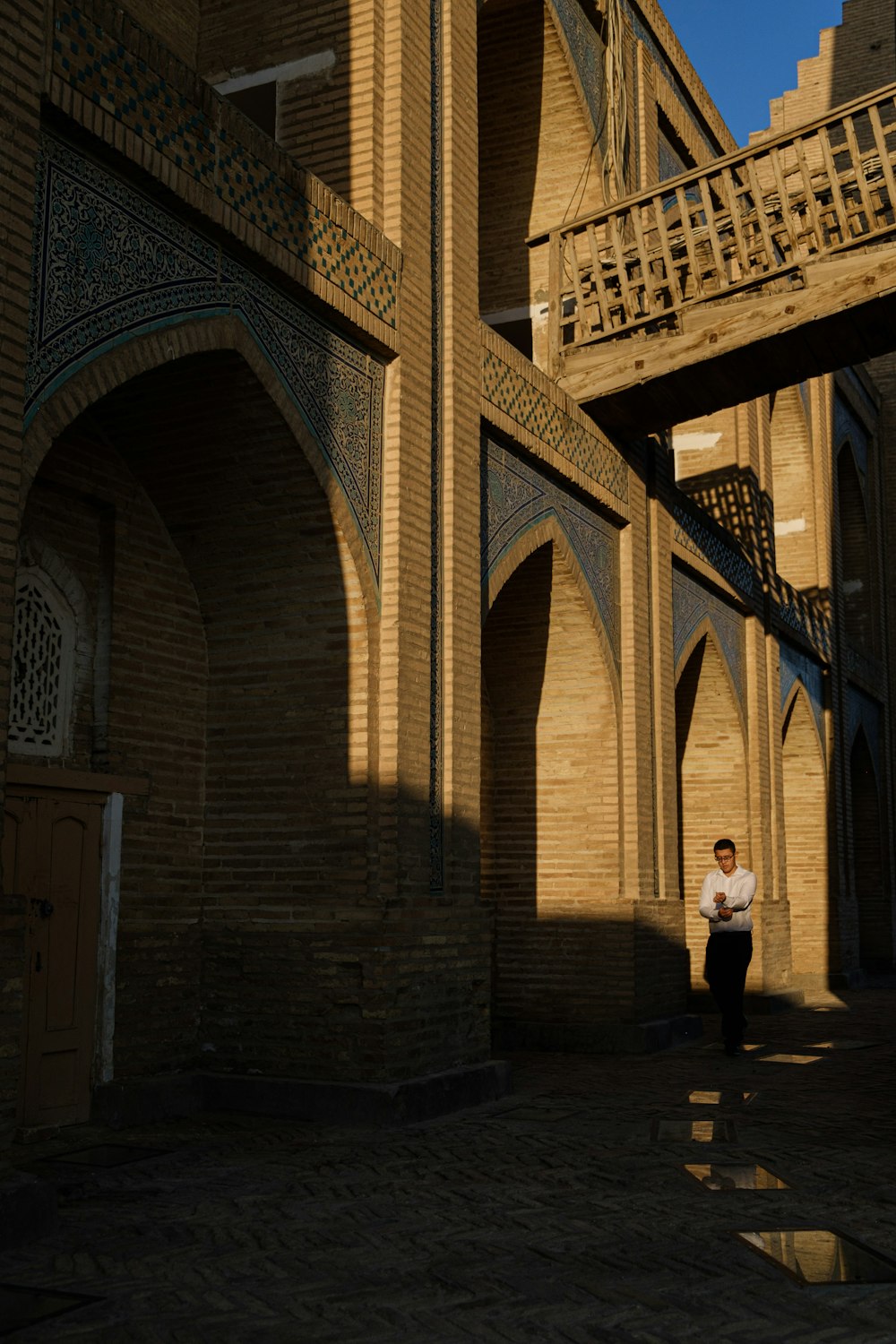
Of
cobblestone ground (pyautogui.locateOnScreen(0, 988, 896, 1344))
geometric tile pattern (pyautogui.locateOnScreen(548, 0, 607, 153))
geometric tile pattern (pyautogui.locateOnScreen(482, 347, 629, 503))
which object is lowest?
cobblestone ground (pyautogui.locateOnScreen(0, 988, 896, 1344))

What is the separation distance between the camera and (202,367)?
6617mm

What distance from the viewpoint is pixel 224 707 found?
7.70 m

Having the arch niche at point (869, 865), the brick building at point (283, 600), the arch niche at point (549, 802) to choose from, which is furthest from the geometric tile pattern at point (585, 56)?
the arch niche at point (869, 865)

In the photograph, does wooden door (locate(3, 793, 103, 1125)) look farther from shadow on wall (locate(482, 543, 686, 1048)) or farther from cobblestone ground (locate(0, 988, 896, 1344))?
shadow on wall (locate(482, 543, 686, 1048))

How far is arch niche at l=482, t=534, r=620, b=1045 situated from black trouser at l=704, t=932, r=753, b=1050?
70 centimetres

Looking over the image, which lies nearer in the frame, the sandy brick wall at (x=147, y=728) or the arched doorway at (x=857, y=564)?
the sandy brick wall at (x=147, y=728)

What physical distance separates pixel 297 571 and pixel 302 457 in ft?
2.23

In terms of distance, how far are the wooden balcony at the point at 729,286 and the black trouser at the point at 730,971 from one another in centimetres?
410

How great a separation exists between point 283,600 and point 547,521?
2.92m

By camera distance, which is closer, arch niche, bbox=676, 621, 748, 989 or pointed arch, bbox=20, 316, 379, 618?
pointed arch, bbox=20, 316, 379, 618

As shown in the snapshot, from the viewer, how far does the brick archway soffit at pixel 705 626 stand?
1274 centimetres

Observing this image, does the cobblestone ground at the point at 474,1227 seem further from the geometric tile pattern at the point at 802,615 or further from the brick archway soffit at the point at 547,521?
the geometric tile pattern at the point at 802,615

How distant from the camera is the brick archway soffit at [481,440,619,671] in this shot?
355 inches

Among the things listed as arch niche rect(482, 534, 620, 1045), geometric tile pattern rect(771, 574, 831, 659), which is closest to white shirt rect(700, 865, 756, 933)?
arch niche rect(482, 534, 620, 1045)
